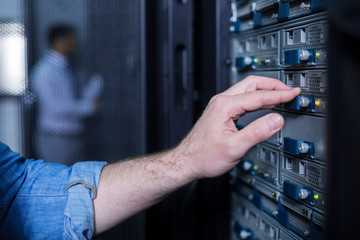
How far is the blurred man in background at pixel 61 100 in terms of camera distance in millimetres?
1179

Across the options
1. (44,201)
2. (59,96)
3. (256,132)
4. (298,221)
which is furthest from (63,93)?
(298,221)

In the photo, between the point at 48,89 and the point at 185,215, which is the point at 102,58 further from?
the point at 185,215

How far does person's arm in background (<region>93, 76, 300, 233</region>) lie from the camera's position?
30.5 inches

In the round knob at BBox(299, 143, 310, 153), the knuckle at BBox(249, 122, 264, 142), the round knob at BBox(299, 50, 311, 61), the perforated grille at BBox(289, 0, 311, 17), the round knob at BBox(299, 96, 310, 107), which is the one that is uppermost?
the perforated grille at BBox(289, 0, 311, 17)

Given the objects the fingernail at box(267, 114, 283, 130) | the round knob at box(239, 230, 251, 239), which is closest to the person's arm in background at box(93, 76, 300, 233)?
the fingernail at box(267, 114, 283, 130)

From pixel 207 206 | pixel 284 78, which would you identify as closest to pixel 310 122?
pixel 284 78

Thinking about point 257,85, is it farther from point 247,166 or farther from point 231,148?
point 247,166

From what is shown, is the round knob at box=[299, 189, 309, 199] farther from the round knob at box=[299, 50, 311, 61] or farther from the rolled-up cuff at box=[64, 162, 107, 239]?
the rolled-up cuff at box=[64, 162, 107, 239]

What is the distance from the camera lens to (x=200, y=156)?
866 millimetres

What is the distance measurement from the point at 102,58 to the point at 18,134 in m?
0.37

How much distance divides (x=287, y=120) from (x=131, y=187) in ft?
1.58

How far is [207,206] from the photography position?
1.34 meters

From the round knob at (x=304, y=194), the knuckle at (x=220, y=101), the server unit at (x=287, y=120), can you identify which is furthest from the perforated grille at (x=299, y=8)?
the round knob at (x=304, y=194)

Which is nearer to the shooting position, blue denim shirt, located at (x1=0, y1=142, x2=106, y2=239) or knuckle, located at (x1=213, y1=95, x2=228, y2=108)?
knuckle, located at (x1=213, y1=95, x2=228, y2=108)
